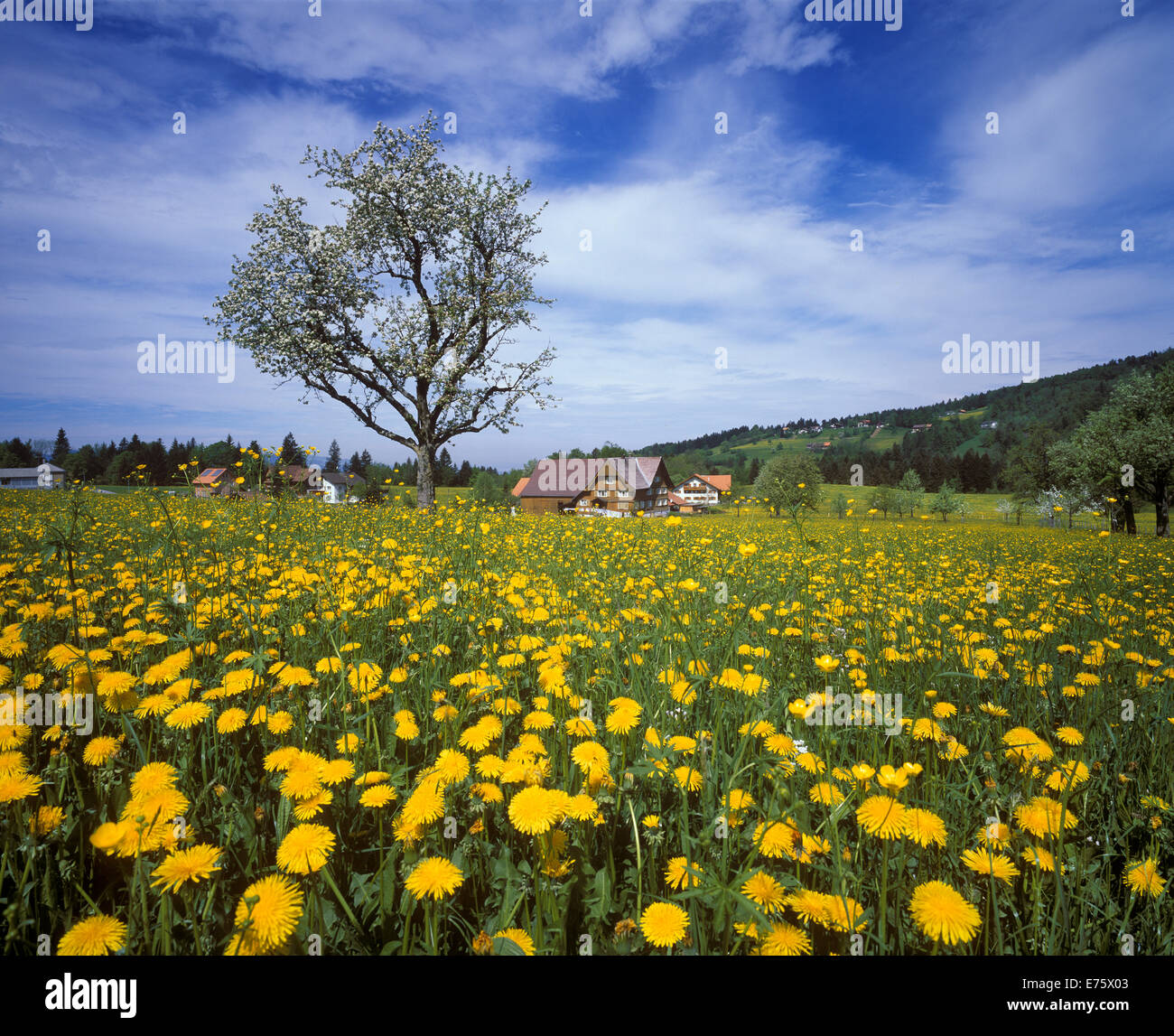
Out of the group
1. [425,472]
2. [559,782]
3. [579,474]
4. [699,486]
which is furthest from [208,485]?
[699,486]

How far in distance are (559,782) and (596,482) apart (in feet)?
191

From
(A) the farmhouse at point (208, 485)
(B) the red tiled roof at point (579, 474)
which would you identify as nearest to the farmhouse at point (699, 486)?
(B) the red tiled roof at point (579, 474)

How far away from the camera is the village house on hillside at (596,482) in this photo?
59.8 meters

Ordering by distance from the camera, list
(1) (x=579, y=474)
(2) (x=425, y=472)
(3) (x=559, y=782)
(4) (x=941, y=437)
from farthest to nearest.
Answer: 1. (4) (x=941, y=437)
2. (1) (x=579, y=474)
3. (2) (x=425, y=472)
4. (3) (x=559, y=782)

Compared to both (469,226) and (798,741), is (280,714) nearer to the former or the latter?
(798,741)

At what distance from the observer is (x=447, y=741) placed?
1867 mm

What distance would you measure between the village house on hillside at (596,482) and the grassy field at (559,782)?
5194cm

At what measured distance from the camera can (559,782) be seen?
1696 mm

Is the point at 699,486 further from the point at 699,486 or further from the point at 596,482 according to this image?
the point at 596,482

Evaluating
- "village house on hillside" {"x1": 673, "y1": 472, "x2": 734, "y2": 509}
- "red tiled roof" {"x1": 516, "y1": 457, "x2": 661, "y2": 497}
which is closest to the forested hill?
"village house on hillside" {"x1": 673, "y1": 472, "x2": 734, "y2": 509}

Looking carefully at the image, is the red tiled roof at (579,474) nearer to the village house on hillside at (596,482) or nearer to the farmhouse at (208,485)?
the village house on hillside at (596,482)

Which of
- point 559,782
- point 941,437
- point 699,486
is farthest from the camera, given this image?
point 941,437
